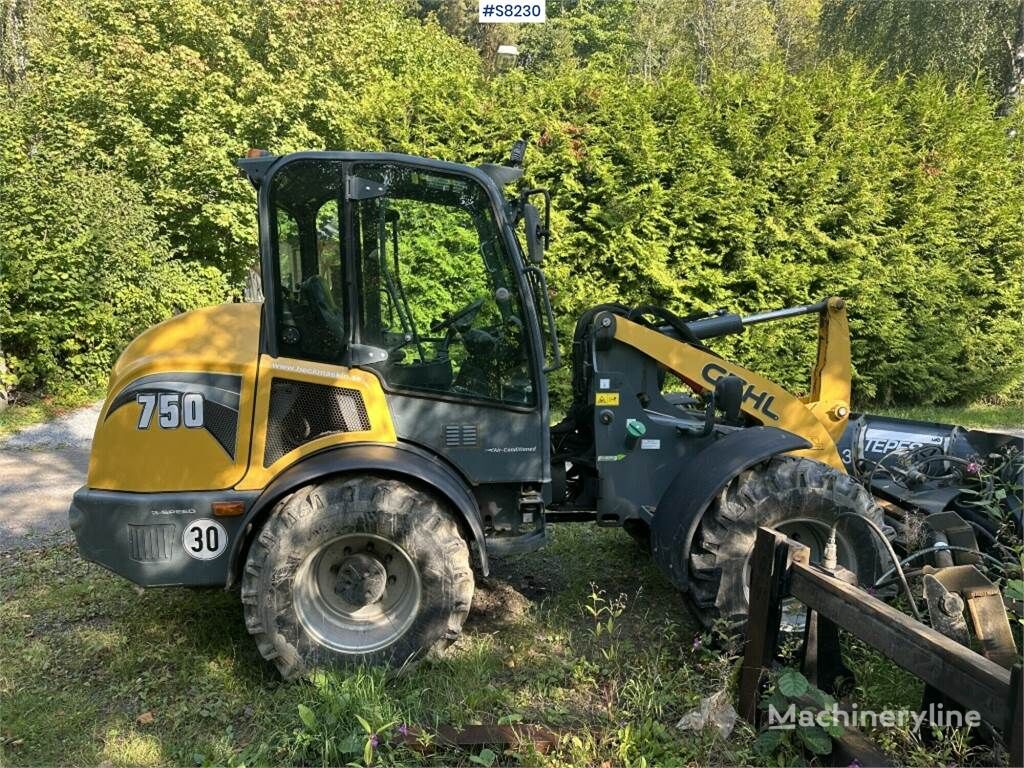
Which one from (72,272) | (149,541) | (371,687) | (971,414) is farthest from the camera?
(971,414)

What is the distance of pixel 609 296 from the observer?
335 inches

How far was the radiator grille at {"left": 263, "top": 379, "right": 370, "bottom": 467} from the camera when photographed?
336 centimetres

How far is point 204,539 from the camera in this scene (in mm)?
3283

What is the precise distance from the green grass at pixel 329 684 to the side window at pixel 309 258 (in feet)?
4.91

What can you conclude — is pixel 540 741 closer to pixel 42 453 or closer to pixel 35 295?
pixel 42 453

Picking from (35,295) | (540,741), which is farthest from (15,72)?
(540,741)

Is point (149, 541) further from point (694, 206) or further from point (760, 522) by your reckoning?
point (694, 206)

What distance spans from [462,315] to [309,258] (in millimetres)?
761

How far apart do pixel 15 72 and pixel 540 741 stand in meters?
18.9

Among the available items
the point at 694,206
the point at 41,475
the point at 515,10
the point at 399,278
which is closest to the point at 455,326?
the point at 399,278

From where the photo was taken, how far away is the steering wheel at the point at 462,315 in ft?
11.8

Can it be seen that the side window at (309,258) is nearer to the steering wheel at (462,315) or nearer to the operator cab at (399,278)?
the operator cab at (399,278)

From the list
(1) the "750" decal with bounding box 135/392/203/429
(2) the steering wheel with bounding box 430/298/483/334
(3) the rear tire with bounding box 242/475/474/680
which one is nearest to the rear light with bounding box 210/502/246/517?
(3) the rear tire with bounding box 242/475/474/680

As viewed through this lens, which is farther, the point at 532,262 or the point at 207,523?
the point at 532,262
